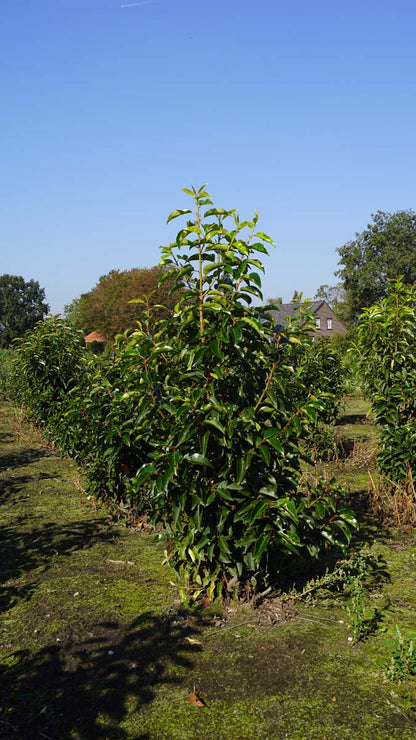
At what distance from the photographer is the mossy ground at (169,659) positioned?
2.91m

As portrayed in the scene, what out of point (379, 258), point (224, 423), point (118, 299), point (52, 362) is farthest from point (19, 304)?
point (224, 423)

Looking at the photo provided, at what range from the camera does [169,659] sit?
11.5ft

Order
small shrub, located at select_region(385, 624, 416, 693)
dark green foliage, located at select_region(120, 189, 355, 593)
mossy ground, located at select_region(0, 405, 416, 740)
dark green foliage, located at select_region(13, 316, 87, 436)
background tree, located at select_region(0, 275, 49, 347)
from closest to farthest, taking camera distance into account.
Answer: mossy ground, located at select_region(0, 405, 416, 740), small shrub, located at select_region(385, 624, 416, 693), dark green foliage, located at select_region(120, 189, 355, 593), dark green foliage, located at select_region(13, 316, 87, 436), background tree, located at select_region(0, 275, 49, 347)

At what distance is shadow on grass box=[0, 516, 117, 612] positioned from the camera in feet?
15.1

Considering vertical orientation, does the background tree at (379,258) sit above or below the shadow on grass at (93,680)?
above

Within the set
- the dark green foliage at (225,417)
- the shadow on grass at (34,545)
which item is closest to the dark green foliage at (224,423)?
the dark green foliage at (225,417)

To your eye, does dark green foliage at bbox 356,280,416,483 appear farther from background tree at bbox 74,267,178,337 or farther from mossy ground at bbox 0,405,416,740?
background tree at bbox 74,267,178,337

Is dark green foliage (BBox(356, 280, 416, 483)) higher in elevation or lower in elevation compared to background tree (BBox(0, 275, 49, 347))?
lower

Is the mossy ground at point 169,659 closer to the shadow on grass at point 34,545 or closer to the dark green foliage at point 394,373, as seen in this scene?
the shadow on grass at point 34,545

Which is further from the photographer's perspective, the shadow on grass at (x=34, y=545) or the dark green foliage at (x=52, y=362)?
the dark green foliage at (x=52, y=362)

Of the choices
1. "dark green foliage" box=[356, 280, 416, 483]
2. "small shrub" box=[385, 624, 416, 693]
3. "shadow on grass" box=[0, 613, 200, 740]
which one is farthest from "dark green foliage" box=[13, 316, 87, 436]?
"small shrub" box=[385, 624, 416, 693]

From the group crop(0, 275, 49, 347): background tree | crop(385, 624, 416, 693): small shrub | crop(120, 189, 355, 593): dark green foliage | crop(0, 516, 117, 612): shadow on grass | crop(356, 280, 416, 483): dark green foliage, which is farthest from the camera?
crop(0, 275, 49, 347): background tree

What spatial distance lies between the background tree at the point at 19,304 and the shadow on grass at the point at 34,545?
263ft

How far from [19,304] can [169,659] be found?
297 ft
